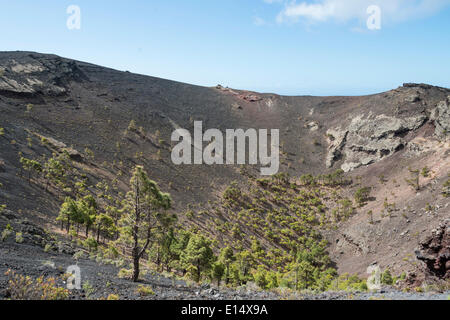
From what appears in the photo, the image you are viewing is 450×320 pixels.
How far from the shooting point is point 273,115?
85.6 m

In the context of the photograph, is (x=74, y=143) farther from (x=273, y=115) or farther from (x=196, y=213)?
(x=273, y=115)

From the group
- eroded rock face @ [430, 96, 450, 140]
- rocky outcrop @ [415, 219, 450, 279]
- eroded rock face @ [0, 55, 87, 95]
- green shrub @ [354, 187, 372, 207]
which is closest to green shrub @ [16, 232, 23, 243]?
rocky outcrop @ [415, 219, 450, 279]

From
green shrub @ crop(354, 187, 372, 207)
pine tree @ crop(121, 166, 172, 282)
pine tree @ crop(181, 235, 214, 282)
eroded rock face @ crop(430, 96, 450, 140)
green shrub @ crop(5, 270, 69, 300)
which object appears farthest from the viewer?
eroded rock face @ crop(430, 96, 450, 140)

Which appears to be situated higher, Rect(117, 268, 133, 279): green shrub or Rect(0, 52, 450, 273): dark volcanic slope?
Rect(0, 52, 450, 273): dark volcanic slope

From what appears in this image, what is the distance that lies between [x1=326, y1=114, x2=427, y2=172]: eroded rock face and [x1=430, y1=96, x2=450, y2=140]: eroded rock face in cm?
331

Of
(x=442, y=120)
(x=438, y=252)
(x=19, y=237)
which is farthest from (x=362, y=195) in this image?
(x=19, y=237)

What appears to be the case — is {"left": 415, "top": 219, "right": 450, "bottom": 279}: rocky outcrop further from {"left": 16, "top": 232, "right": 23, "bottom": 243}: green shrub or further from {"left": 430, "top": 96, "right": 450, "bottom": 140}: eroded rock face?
{"left": 430, "top": 96, "right": 450, "bottom": 140}: eroded rock face

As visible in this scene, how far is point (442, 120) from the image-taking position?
50062mm

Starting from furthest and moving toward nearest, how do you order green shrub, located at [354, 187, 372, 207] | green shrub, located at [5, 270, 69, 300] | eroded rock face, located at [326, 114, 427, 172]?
eroded rock face, located at [326, 114, 427, 172] → green shrub, located at [354, 187, 372, 207] → green shrub, located at [5, 270, 69, 300]

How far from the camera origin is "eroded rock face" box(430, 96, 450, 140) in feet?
157

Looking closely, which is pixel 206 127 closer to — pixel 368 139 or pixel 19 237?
pixel 368 139

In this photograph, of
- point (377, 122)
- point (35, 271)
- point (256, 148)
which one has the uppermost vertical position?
point (377, 122)
